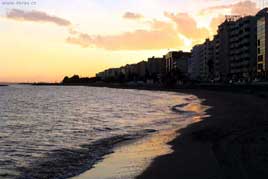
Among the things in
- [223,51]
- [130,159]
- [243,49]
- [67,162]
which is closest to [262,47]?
[243,49]

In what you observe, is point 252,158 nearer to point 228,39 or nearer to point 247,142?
point 247,142

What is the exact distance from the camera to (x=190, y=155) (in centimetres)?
1528

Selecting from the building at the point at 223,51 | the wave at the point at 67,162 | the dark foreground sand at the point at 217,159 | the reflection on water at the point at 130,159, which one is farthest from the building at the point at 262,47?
the wave at the point at 67,162

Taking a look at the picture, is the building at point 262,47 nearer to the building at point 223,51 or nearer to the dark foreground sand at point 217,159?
the building at point 223,51

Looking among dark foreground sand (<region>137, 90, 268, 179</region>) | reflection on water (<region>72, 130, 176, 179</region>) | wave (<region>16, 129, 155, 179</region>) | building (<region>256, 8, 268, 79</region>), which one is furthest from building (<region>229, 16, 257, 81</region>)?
wave (<region>16, 129, 155, 179</region>)

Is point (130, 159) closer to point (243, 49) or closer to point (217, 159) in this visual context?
point (217, 159)

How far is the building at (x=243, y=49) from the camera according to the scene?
158 metres

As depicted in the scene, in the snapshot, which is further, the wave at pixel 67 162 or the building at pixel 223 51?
the building at pixel 223 51

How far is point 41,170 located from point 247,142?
7733 mm

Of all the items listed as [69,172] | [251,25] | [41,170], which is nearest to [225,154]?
[69,172]

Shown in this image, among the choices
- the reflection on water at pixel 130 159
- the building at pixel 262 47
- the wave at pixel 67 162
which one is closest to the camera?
the reflection on water at pixel 130 159

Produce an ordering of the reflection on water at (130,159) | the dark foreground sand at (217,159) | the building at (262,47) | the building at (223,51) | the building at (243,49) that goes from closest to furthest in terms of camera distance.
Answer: the dark foreground sand at (217,159) < the reflection on water at (130,159) < the building at (262,47) < the building at (243,49) < the building at (223,51)

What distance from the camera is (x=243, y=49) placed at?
16350cm

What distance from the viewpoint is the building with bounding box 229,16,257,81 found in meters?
158
